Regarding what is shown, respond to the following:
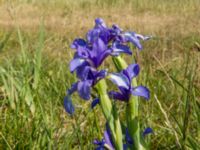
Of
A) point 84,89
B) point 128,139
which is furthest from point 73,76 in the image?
point 84,89

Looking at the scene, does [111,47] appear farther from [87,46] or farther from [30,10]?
[30,10]

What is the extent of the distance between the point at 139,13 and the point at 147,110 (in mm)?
5981

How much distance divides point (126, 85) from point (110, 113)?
2.1 inches

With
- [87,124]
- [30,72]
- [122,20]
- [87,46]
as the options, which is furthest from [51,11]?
[87,46]

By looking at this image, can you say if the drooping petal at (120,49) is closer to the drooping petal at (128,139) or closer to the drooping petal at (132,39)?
the drooping petal at (132,39)

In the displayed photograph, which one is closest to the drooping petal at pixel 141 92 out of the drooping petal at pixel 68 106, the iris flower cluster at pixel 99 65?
the iris flower cluster at pixel 99 65

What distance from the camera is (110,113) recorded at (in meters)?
Result: 0.81

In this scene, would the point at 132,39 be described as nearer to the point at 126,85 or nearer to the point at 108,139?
the point at 126,85

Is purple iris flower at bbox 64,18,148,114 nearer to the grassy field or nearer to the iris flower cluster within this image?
the iris flower cluster

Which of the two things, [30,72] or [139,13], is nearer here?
[30,72]

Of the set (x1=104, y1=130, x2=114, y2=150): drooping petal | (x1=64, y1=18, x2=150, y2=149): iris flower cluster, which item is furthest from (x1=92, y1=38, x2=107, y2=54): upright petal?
(x1=104, y1=130, x2=114, y2=150): drooping petal

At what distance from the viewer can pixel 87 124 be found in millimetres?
1732

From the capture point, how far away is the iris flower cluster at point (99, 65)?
80 cm

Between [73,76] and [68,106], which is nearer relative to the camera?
[68,106]
